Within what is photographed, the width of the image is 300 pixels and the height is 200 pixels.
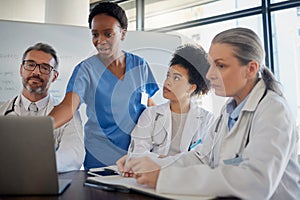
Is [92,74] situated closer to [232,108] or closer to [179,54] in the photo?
[179,54]

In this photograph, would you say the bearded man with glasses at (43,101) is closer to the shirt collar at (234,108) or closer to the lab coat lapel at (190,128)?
the lab coat lapel at (190,128)

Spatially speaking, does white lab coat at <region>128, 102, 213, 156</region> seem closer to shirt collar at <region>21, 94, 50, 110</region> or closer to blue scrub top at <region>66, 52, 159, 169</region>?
blue scrub top at <region>66, 52, 159, 169</region>

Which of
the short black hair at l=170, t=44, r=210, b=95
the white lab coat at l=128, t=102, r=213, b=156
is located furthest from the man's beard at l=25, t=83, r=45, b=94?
the short black hair at l=170, t=44, r=210, b=95

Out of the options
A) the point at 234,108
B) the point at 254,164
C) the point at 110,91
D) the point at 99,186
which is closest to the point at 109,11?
the point at 110,91

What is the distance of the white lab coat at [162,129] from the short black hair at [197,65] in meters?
0.12

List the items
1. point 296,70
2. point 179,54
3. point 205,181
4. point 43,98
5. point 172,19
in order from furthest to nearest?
point 172,19 < point 296,70 < point 43,98 < point 179,54 < point 205,181

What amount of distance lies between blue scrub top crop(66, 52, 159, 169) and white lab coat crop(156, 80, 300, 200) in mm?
665

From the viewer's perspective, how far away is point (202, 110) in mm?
1435

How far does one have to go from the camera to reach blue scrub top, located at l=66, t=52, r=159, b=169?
160 cm

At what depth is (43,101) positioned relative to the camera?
6.16ft

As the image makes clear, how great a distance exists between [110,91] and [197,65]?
0.51 meters

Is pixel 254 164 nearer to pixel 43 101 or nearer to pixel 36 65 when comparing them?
pixel 43 101

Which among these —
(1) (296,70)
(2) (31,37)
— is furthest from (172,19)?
(2) (31,37)

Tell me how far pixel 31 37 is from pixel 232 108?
5.81 feet
